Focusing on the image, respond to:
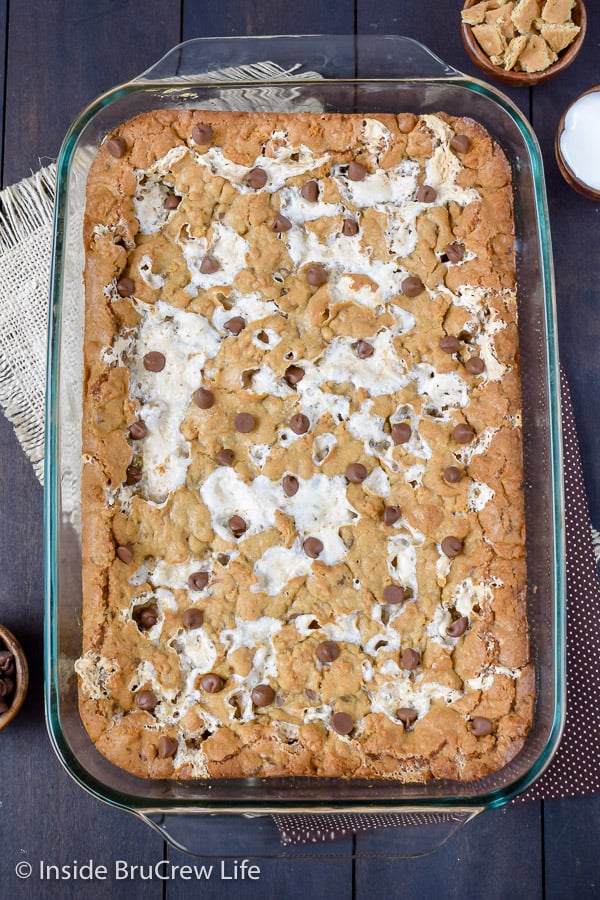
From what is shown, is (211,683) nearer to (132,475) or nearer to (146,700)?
(146,700)

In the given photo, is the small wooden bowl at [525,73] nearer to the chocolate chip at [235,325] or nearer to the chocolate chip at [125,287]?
the chocolate chip at [235,325]

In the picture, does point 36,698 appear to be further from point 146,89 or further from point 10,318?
point 146,89

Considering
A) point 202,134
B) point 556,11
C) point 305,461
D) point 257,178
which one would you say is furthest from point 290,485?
point 556,11

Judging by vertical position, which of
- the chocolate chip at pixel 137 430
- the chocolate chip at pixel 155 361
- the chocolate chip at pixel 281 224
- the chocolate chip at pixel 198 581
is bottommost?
the chocolate chip at pixel 198 581

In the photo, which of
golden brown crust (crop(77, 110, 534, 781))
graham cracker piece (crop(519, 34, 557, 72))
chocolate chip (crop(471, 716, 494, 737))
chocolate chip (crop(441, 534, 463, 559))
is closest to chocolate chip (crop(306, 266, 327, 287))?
golden brown crust (crop(77, 110, 534, 781))

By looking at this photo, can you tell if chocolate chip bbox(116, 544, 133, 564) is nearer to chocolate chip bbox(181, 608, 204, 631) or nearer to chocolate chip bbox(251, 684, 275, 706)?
chocolate chip bbox(181, 608, 204, 631)

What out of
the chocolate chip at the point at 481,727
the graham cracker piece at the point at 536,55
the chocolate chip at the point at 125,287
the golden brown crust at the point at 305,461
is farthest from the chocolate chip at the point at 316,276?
the chocolate chip at the point at 481,727
